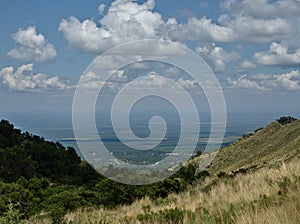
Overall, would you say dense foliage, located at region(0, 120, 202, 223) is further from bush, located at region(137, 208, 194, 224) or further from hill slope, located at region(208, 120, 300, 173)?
hill slope, located at region(208, 120, 300, 173)

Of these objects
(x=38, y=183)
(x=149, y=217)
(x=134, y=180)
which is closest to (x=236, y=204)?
(x=149, y=217)

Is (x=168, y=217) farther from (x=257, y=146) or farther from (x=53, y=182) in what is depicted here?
(x=257, y=146)

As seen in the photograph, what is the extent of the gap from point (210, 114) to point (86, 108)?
4121mm

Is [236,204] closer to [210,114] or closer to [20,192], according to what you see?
[210,114]

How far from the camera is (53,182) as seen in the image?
34875mm

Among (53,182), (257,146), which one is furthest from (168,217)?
(257,146)

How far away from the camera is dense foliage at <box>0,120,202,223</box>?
15.4 metres

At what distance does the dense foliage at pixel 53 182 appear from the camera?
1544cm

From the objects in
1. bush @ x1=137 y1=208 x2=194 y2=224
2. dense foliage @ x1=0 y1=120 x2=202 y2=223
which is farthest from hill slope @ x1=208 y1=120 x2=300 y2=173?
bush @ x1=137 y1=208 x2=194 y2=224

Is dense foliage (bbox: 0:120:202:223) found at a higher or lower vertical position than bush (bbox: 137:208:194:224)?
lower

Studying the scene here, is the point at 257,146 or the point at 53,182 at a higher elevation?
the point at 257,146

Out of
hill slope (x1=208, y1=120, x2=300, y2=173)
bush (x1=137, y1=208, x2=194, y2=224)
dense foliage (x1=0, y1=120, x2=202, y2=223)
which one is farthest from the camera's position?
hill slope (x1=208, y1=120, x2=300, y2=173)

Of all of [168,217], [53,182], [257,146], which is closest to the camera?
[168,217]

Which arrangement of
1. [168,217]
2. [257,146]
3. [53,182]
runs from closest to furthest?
[168,217] → [53,182] → [257,146]
